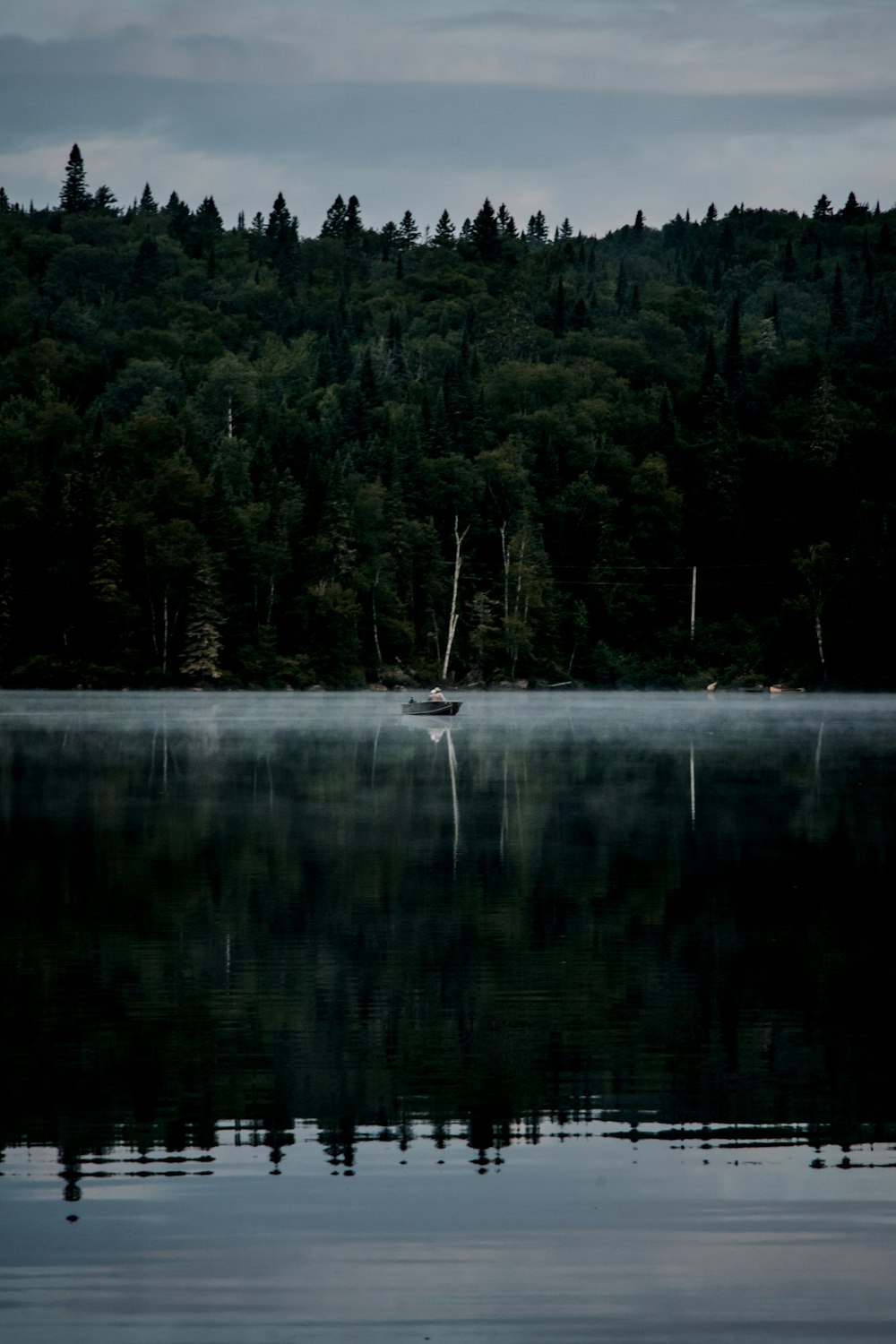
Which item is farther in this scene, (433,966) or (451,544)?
(451,544)

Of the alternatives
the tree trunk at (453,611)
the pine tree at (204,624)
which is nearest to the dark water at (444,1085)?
the pine tree at (204,624)

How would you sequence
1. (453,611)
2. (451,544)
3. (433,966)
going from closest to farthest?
(433,966) → (453,611) → (451,544)

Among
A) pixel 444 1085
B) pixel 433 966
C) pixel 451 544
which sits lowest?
pixel 433 966

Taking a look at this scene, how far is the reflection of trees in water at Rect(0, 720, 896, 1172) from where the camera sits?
14977 millimetres

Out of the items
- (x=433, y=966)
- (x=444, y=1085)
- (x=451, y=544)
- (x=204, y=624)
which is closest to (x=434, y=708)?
(x=204, y=624)

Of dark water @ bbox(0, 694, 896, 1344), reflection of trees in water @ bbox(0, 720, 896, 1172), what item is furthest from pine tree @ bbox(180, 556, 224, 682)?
dark water @ bbox(0, 694, 896, 1344)

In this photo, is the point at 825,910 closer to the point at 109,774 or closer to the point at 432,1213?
the point at 432,1213

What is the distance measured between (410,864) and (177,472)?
130901 millimetres

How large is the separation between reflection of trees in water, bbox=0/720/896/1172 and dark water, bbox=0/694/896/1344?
7cm

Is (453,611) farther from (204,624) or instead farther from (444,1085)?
(444,1085)

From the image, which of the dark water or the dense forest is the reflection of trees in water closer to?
the dark water

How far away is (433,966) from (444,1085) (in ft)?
19.4

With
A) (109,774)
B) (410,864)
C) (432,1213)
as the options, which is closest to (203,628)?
(109,774)

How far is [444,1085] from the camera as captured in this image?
1544 cm
